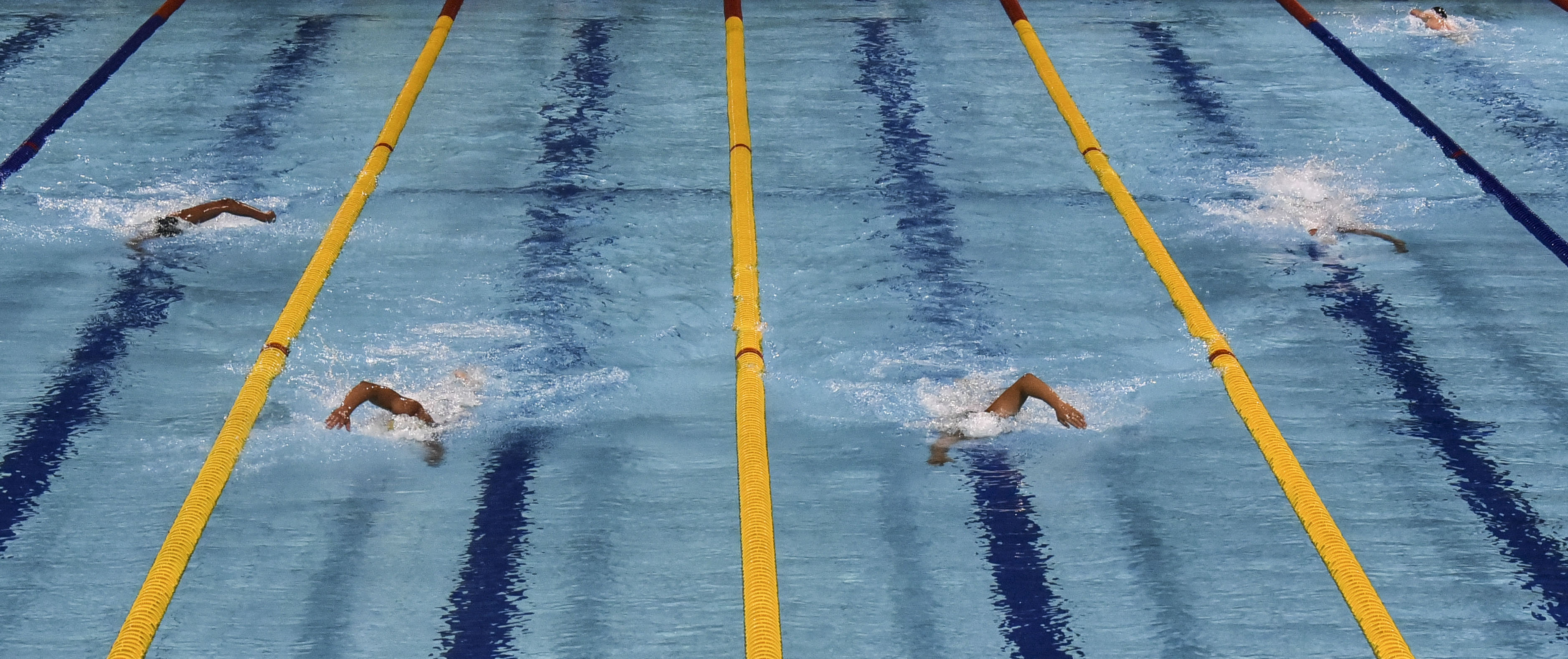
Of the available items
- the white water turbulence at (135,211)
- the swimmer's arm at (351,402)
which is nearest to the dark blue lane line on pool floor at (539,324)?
the swimmer's arm at (351,402)

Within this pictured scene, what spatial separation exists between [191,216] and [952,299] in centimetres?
333

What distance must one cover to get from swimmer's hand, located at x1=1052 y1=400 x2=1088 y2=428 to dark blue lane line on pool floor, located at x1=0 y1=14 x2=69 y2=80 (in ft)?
20.8

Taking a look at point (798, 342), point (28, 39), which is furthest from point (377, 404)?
point (28, 39)

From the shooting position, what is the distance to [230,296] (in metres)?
5.66

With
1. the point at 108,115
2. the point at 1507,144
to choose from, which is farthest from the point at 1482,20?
the point at 108,115

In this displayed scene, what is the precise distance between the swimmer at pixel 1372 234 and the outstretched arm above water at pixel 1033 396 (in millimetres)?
2078

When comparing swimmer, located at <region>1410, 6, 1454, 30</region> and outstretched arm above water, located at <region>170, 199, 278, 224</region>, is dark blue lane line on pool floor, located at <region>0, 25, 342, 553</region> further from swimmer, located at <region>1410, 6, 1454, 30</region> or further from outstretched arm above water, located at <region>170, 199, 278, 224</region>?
swimmer, located at <region>1410, 6, 1454, 30</region>

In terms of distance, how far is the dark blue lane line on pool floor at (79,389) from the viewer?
4414 mm

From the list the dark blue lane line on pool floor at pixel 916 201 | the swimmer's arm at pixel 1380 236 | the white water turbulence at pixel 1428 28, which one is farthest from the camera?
the white water turbulence at pixel 1428 28

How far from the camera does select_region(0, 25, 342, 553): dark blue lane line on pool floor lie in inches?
174

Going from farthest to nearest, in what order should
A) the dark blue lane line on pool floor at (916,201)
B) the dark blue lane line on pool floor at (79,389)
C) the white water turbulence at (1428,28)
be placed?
the white water turbulence at (1428,28) → the dark blue lane line on pool floor at (916,201) → the dark blue lane line on pool floor at (79,389)

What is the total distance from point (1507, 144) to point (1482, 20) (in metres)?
2.26

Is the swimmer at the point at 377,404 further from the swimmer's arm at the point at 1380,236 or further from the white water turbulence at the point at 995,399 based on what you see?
the swimmer's arm at the point at 1380,236

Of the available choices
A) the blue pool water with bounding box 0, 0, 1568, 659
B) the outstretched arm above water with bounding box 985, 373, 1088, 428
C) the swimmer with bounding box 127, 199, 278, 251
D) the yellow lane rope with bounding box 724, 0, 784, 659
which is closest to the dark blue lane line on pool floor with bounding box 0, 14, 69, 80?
the blue pool water with bounding box 0, 0, 1568, 659
